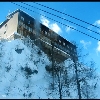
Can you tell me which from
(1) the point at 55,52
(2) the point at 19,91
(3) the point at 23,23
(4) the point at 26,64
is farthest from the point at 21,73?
(3) the point at 23,23

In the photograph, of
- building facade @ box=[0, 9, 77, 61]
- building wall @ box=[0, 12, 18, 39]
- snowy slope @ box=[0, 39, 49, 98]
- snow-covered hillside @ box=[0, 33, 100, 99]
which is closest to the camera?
snowy slope @ box=[0, 39, 49, 98]

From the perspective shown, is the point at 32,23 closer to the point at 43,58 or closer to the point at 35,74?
the point at 43,58

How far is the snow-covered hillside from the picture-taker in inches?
1420

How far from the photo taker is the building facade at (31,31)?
5800 centimetres

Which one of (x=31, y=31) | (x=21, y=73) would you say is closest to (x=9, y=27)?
(x=31, y=31)

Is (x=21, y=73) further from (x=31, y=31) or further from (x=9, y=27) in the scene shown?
(x=9, y=27)

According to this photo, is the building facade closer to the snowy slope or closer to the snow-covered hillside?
the snow-covered hillside

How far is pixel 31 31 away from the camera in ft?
202

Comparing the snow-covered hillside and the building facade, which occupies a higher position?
the building facade

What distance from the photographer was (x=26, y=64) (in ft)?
146

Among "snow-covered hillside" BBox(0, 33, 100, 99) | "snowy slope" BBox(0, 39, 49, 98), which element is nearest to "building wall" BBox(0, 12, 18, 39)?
"snow-covered hillside" BBox(0, 33, 100, 99)

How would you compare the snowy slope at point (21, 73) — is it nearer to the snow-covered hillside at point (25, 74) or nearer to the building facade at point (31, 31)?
the snow-covered hillside at point (25, 74)

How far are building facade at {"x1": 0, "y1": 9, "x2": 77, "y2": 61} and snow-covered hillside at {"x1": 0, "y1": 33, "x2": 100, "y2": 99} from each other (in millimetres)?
5342

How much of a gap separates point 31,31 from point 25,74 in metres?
22.2
